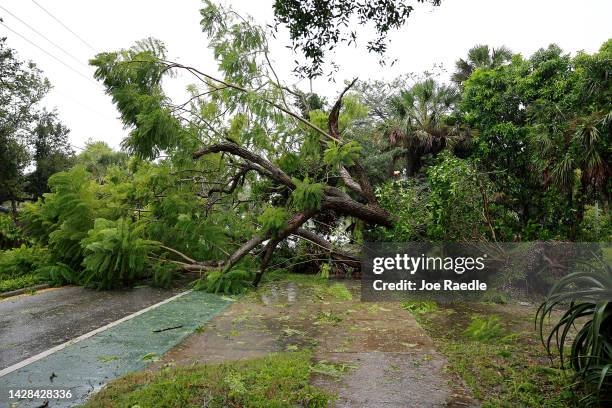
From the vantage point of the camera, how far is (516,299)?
8266mm

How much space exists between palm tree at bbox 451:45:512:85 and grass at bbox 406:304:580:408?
19859mm

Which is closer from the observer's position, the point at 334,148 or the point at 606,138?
the point at 606,138

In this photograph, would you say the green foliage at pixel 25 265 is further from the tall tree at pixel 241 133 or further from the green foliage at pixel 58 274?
the tall tree at pixel 241 133

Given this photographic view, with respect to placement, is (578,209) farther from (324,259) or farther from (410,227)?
(324,259)

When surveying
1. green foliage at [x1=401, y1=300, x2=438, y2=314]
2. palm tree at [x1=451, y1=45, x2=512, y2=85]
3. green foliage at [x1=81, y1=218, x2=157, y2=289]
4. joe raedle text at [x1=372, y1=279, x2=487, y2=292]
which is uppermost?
palm tree at [x1=451, y1=45, x2=512, y2=85]

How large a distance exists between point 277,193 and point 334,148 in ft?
12.1

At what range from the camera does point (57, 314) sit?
7035 millimetres

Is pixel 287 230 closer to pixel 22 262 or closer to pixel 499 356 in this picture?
pixel 499 356

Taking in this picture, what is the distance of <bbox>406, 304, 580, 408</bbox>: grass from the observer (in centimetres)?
363

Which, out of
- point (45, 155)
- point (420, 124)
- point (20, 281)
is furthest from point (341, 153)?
point (45, 155)

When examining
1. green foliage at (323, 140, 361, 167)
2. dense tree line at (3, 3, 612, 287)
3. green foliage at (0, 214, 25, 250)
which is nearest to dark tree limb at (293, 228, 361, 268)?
dense tree line at (3, 3, 612, 287)

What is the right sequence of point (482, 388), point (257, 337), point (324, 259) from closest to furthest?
point (482, 388) < point (257, 337) < point (324, 259)

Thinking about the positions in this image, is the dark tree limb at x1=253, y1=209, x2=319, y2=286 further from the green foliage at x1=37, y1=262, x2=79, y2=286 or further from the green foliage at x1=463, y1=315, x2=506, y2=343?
the green foliage at x1=463, y1=315, x2=506, y2=343

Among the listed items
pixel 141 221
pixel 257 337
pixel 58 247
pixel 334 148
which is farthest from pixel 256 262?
pixel 257 337
